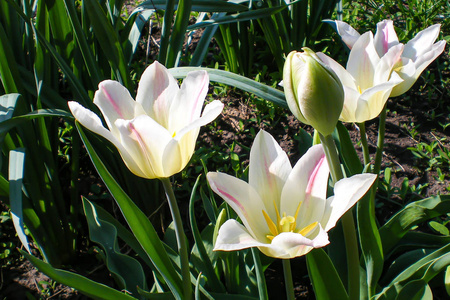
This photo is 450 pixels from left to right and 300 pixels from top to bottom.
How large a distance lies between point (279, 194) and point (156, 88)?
356mm

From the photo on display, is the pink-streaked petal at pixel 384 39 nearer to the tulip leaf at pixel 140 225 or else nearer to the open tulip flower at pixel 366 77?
the open tulip flower at pixel 366 77

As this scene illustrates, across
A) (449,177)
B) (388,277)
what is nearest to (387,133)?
(449,177)

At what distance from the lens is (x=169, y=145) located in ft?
2.91

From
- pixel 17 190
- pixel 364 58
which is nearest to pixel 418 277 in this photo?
pixel 364 58

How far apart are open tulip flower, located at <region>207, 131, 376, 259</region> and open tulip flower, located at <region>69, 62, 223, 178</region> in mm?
114

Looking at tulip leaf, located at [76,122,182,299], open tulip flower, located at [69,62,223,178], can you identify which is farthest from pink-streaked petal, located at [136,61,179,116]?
tulip leaf, located at [76,122,182,299]

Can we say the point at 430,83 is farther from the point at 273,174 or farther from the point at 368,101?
the point at 273,174

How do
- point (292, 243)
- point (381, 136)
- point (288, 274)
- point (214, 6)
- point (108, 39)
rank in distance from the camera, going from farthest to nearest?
point (214, 6) < point (108, 39) < point (381, 136) < point (288, 274) < point (292, 243)

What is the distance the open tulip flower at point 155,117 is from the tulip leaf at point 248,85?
9.5 inches

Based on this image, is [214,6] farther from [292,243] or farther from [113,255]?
[292,243]

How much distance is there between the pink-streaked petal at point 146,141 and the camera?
2.92 ft

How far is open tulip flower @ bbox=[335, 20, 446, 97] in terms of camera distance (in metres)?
1.17

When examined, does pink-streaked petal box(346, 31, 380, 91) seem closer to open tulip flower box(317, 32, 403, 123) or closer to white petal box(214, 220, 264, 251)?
open tulip flower box(317, 32, 403, 123)

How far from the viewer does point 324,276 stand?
3.28 ft
